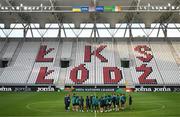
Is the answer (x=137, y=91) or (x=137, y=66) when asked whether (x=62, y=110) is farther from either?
(x=137, y=66)

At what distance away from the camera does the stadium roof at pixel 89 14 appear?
53900 millimetres

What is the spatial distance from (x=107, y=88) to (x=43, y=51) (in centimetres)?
1452

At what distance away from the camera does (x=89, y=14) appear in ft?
197

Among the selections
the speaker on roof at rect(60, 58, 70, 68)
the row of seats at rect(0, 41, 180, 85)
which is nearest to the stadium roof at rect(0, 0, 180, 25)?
the row of seats at rect(0, 41, 180, 85)

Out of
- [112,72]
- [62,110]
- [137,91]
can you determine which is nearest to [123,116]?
[62,110]

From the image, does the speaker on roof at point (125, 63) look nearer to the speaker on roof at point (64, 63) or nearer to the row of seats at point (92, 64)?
the row of seats at point (92, 64)

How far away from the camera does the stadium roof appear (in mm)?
53900

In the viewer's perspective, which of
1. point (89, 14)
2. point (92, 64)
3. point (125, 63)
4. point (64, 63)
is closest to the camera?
point (89, 14)

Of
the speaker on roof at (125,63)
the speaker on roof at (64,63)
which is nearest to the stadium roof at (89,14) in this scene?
the speaker on roof at (64,63)

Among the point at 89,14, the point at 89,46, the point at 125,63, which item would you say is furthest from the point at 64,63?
the point at 125,63

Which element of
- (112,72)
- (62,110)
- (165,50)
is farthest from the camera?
(165,50)

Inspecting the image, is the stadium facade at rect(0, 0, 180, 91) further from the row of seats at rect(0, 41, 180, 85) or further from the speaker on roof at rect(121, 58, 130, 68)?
the speaker on roof at rect(121, 58, 130, 68)

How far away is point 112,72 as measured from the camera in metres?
58.6

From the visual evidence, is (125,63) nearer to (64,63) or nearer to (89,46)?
(89,46)
